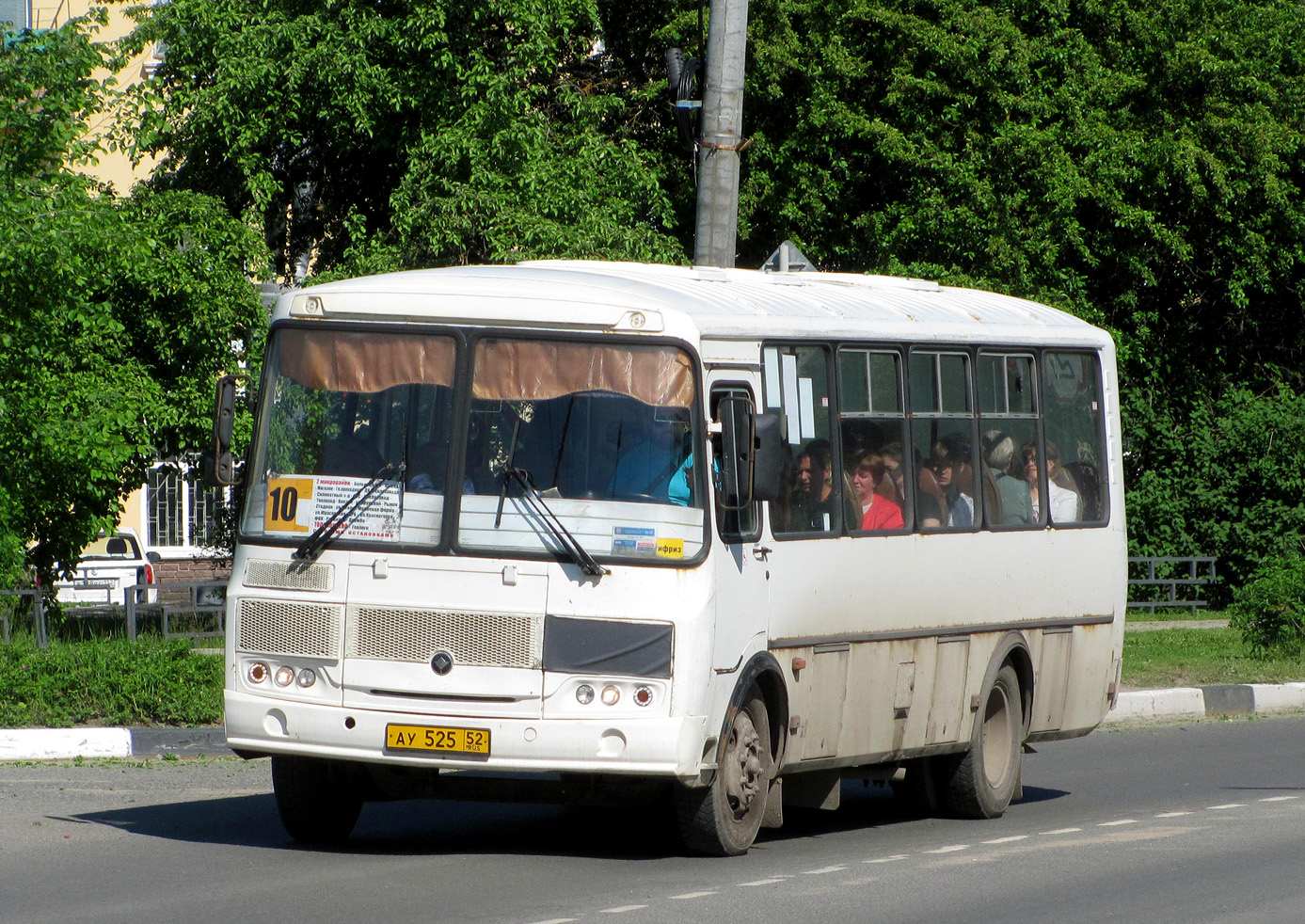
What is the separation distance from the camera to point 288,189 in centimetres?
2392

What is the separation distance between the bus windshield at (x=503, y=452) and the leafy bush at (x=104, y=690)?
4.24 metres

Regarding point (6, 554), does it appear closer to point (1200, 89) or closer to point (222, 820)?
point (222, 820)

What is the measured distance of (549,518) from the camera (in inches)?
322

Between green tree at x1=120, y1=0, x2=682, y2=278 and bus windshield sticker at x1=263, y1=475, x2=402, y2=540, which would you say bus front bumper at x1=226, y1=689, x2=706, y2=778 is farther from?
green tree at x1=120, y1=0, x2=682, y2=278

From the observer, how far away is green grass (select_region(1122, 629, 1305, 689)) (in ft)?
57.0

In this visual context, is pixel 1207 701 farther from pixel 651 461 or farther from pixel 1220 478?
pixel 1220 478

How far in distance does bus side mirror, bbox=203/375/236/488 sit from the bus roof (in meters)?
0.45

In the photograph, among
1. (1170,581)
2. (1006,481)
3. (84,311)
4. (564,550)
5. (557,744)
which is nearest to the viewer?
(557,744)

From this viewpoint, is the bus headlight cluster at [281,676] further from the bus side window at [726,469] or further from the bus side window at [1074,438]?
the bus side window at [1074,438]

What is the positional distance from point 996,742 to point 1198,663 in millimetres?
8301

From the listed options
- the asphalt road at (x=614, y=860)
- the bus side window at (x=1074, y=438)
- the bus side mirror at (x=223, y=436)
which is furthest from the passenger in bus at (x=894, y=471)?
the bus side mirror at (x=223, y=436)

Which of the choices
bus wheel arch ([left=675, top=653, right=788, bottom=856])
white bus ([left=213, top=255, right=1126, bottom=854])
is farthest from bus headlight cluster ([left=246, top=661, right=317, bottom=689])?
bus wheel arch ([left=675, top=653, right=788, bottom=856])

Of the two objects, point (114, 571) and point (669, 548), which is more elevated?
point (669, 548)

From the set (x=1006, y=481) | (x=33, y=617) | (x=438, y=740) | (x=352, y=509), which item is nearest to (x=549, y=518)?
(x=352, y=509)
